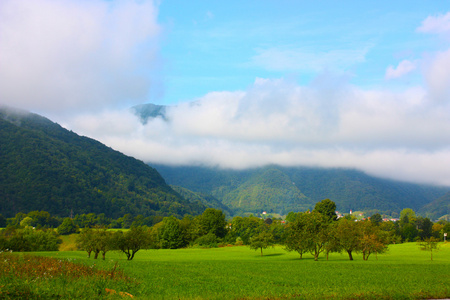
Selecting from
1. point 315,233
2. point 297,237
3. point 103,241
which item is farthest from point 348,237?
point 103,241

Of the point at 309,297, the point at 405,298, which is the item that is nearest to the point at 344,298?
the point at 309,297

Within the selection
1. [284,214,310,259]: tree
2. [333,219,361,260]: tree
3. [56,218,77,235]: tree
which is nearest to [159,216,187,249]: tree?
[284,214,310,259]: tree

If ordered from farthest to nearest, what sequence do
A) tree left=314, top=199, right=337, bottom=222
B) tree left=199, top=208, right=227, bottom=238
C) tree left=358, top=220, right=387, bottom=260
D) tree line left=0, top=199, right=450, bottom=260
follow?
tree left=314, top=199, right=337, bottom=222 → tree left=199, top=208, right=227, bottom=238 → tree left=358, top=220, right=387, bottom=260 → tree line left=0, top=199, right=450, bottom=260

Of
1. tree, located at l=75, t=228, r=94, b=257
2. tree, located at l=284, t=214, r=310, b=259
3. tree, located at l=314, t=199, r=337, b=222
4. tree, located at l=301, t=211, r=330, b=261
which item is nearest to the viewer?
tree, located at l=75, t=228, r=94, b=257

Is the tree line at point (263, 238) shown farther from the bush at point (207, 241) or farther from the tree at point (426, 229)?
the tree at point (426, 229)

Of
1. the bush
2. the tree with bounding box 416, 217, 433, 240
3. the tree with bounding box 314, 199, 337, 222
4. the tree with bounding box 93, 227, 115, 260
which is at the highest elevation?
the tree with bounding box 314, 199, 337, 222

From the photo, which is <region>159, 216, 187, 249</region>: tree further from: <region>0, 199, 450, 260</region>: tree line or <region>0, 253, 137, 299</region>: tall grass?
<region>0, 253, 137, 299</region>: tall grass

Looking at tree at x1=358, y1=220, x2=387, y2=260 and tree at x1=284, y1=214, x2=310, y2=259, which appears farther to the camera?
tree at x1=284, y1=214, x2=310, y2=259

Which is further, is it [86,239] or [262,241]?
[262,241]

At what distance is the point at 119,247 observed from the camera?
177 feet

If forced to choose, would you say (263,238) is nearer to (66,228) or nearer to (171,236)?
(171,236)

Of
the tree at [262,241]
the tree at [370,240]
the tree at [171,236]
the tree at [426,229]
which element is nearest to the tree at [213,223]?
the tree at [171,236]

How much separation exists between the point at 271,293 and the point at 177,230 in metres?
106

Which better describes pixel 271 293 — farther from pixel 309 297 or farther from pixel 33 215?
pixel 33 215
